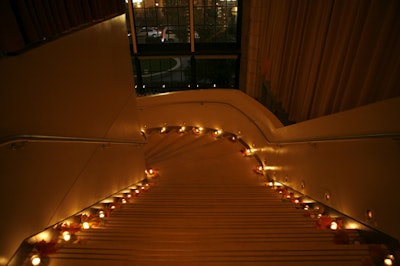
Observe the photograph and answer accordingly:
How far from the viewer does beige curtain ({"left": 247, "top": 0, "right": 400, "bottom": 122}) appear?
8.71 feet

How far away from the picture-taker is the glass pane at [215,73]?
384 inches

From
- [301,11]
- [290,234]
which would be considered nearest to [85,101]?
[290,234]

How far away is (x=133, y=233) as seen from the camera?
8.70ft

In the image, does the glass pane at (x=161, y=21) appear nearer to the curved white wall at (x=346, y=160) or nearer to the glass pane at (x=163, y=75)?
the glass pane at (x=163, y=75)

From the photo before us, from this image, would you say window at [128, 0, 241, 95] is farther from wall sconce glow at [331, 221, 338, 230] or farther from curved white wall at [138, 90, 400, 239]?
wall sconce glow at [331, 221, 338, 230]

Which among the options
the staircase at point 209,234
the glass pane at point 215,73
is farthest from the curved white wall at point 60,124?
the glass pane at point 215,73

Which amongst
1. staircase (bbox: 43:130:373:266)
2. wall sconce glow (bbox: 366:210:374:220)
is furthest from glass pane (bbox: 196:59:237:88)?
wall sconce glow (bbox: 366:210:374:220)

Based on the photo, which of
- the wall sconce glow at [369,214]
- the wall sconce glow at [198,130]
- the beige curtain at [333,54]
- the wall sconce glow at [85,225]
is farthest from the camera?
the wall sconce glow at [198,130]

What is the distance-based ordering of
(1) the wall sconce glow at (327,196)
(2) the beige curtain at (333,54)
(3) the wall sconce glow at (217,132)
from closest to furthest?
1. (2) the beige curtain at (333,54)
2. (1) the wall sconce glow at (327,196)
3. (3) the wall sconce glow at (217,132)

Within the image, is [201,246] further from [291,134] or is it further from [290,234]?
[291,134]

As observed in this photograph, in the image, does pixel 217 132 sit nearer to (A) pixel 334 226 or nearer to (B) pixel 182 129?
(B) pixel 182 129

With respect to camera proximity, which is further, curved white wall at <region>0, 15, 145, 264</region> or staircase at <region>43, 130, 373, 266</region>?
staircase at <region>43, 130, 373, 266</region>

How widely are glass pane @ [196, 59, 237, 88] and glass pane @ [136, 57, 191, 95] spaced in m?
0.45

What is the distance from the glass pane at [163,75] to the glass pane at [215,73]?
17.8 inches
